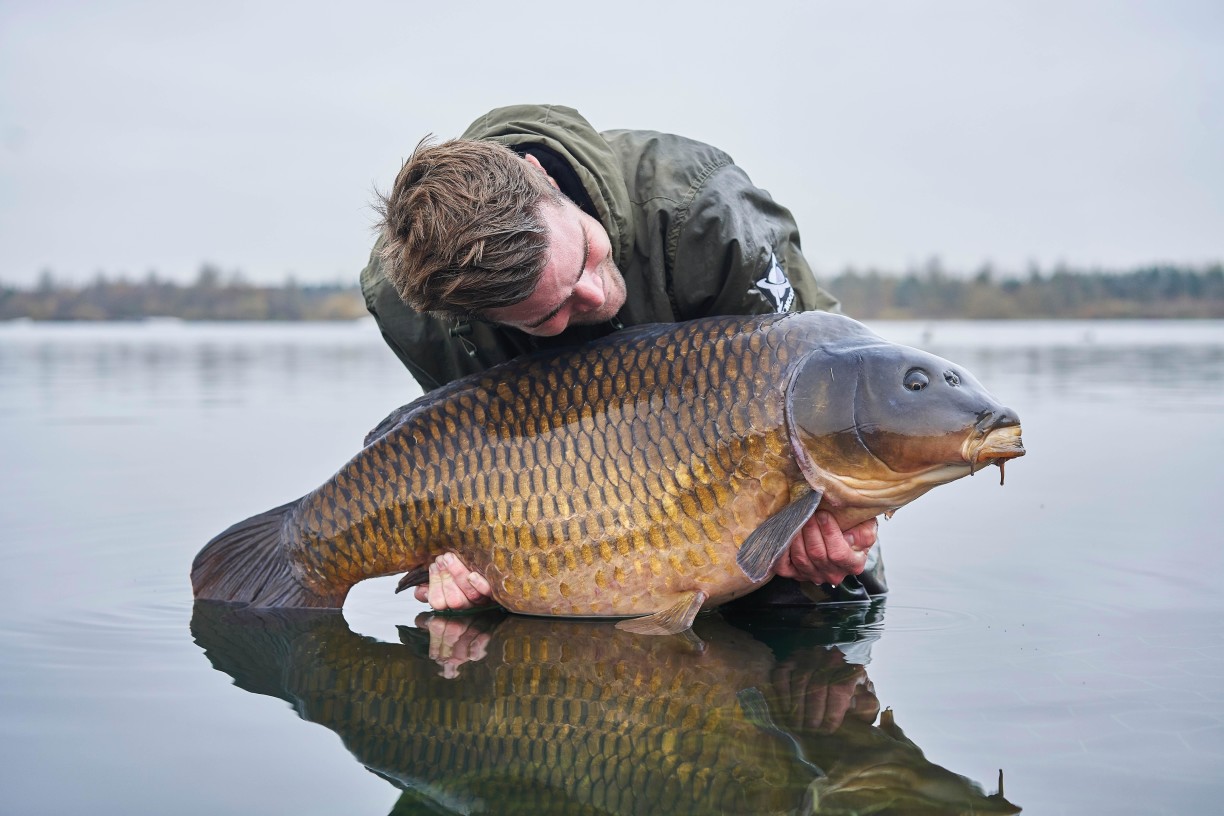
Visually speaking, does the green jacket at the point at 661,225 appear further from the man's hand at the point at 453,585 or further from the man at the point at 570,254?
the man's hand at the point at 453,585

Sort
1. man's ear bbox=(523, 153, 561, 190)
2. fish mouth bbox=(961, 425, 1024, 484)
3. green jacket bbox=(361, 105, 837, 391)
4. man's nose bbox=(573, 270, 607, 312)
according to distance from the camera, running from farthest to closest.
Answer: green jacket bbox=(361, 105, 837, 391)
man's ear bbox=(523, 153, 561, 190)
man's nose bbox=(573, 270, 607, 312)
fish mouth bbox=(961, 425, 1024, 484)

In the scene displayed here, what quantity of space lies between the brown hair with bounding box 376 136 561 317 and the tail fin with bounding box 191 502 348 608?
2.28ft

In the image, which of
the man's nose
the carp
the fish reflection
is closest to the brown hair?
the man's nose

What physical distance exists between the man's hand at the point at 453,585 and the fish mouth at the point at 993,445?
1.09 m

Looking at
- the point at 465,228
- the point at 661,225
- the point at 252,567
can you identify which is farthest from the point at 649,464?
the point at 252,567

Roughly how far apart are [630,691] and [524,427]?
69 centimetres

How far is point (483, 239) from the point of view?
7.82 ft

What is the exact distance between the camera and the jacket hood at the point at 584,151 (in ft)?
9.09

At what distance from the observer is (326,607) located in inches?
107

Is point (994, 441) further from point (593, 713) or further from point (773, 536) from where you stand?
point (593, 713)

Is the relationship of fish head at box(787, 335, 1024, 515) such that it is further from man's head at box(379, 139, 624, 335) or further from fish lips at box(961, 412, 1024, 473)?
man's head at box(379, 139, 624, 335)

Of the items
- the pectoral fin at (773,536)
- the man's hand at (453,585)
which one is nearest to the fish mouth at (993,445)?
the pectoral fin at (773,536)

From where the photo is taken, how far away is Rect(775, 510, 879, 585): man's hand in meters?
2.46

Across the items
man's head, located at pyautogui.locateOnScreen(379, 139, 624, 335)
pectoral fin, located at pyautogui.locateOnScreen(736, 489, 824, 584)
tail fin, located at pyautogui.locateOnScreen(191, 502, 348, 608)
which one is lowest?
tail fin, located at pyautogui.locateOnScreen(191, 502, 348, 608)
